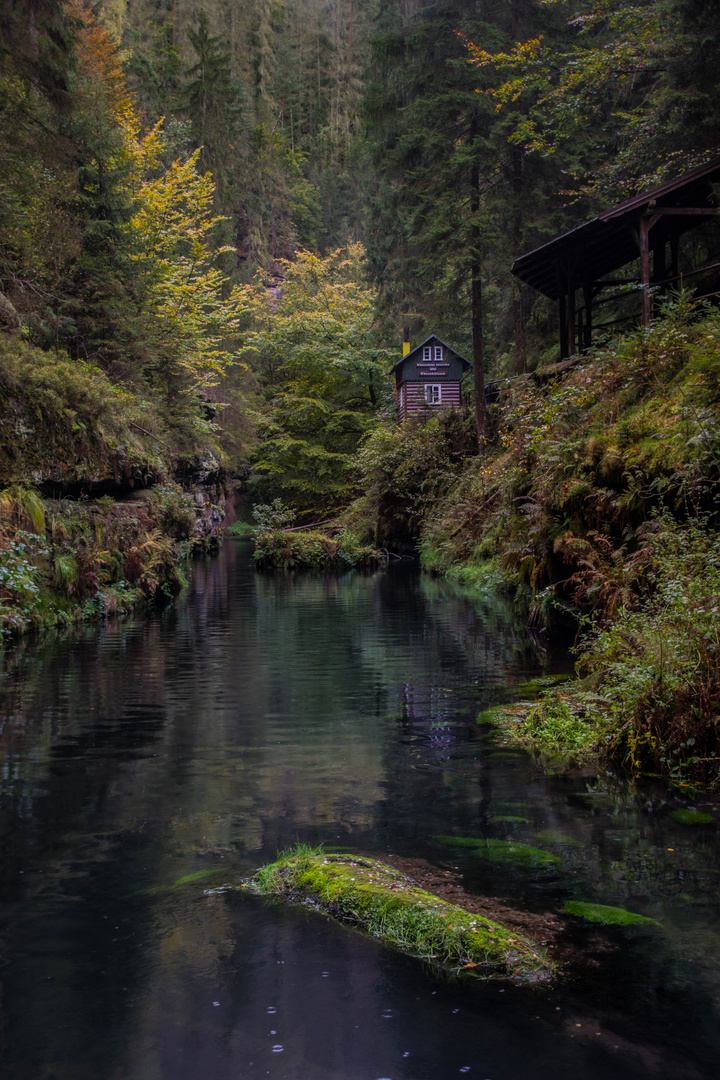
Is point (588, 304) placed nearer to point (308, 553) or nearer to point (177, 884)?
point (308, 553)

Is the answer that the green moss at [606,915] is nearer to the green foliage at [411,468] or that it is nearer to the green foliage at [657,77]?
the green foliage at [657,77]

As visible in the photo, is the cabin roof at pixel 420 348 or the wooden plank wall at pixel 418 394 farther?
the wooden plank wall at pixel 418 394

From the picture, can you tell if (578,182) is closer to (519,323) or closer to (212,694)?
(519,323)

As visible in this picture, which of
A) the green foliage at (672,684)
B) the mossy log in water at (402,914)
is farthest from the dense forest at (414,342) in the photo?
the mossy log in water at (402,914)

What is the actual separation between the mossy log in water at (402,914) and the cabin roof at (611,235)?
1307 cm

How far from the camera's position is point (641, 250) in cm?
1480

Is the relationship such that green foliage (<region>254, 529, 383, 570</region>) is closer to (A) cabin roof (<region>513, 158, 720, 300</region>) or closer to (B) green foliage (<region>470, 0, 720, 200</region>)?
(A) cabin roof (<region>513, 158, 720, 300</region>)

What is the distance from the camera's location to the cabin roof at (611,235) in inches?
569

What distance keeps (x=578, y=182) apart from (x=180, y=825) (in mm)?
26096

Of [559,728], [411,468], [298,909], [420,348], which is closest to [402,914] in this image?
[298,909]

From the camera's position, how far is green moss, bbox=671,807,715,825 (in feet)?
18.7

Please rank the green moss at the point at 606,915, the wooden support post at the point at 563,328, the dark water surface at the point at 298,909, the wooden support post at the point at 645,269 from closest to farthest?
the dark water surface at the point at 298,909, the green moss at the point at 606,915, the wooden support post at the point at 645,269, the wooden support post at the point at 563,328

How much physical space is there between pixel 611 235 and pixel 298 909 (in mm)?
15860

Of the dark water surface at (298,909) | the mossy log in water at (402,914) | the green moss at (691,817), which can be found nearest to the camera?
the dark water surface at (298,909)
